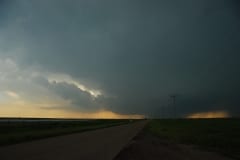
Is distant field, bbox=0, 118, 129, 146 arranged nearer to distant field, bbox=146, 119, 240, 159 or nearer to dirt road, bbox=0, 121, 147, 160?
dirt road, bbox=0, 121, 147, 160

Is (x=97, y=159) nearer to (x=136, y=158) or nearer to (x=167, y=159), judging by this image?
(x=136, y=158)

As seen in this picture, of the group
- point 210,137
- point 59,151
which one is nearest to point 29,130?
point 210,137

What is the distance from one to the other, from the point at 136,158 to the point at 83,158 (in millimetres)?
4507

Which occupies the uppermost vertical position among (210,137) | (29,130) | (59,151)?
(29,130)

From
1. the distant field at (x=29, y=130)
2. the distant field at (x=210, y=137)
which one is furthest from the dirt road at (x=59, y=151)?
the distant field at (x=210, y=137)

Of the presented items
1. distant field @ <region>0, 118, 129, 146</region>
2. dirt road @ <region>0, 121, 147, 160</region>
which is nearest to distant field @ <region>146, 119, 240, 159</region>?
dirt road @ <region>0, 121, 147, 160</region>

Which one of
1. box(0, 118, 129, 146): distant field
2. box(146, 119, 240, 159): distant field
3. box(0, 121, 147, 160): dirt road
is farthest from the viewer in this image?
box(0, 118, 129, 146): distant field

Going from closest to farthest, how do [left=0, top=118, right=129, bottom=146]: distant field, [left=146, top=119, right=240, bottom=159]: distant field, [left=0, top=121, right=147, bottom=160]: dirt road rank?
[left=0, top=121, right=147, bottom=160]: dirt road, [left=146, top=119, right=240, bottom=159]: distant field, [left=0, top=118, right=129, bottom=146]: distant field

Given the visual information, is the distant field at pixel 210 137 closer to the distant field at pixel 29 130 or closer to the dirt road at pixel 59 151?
the dirt road at pixel 59 151

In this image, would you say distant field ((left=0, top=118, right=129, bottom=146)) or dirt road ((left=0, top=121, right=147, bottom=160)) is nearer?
dirt road ((left=0, top=121, right=147, bottom=160))

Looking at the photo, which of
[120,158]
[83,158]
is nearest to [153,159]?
[120,158]

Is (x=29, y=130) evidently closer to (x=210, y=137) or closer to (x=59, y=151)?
(x=210, y=137)

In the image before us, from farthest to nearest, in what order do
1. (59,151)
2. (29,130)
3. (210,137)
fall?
(29,130) < (210,137) < (59,151)

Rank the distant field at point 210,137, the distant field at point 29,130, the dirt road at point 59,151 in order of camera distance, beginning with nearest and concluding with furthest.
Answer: the dirt road at point 59,151 < the distant field at point 210,137 < the distant field at point 29,130
